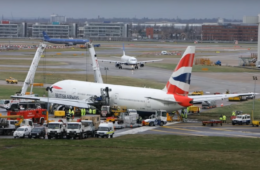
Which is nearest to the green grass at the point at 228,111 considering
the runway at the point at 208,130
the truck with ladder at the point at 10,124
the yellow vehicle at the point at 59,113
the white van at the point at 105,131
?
the runway at the point at 208,130

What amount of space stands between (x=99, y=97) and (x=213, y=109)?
1835 cm

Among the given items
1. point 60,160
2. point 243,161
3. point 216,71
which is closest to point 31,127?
point 60,160

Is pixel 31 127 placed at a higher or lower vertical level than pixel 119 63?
lower

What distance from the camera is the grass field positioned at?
42.1 meters

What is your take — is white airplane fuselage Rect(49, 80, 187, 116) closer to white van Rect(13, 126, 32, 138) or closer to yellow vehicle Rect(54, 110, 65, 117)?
yellow vehicle Rect(54, 110, 65, 117)

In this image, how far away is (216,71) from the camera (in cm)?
15288

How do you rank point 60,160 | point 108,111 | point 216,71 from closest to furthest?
point 60,160 → point 108,111 → point 216,71

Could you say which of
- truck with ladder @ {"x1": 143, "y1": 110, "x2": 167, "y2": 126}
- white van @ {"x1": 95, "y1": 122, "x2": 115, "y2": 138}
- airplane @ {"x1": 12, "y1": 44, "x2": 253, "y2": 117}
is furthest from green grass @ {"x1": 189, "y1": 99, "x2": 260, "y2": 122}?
white van @ {"x1": 95, "y1": 122, "x2": 115, "y2": 138}

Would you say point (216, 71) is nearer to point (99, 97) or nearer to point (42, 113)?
point (99, 97)

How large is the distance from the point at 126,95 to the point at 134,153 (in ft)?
89.3

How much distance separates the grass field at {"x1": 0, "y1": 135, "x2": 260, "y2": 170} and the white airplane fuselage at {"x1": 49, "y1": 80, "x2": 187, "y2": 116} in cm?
1217

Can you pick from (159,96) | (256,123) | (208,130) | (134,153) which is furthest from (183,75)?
(134,153)

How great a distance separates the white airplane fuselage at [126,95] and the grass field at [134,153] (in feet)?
39.9

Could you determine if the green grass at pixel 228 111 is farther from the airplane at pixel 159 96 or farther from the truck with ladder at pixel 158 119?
the truck with ladder at pixel 158 119
